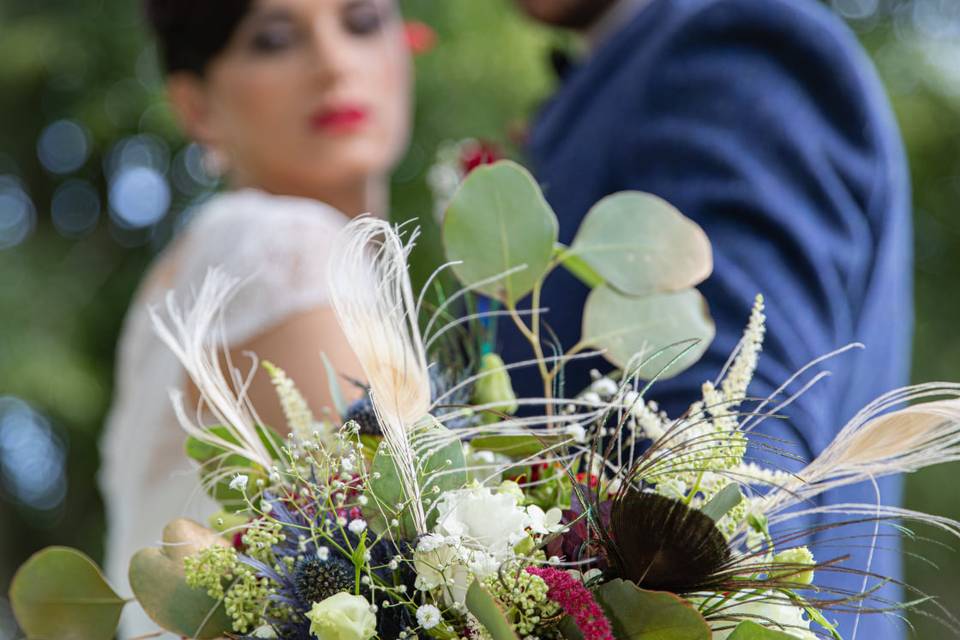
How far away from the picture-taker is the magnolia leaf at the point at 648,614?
474mm

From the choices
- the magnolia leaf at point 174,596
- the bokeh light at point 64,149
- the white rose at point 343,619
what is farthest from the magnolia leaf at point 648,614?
the bokeh light at point 64,149

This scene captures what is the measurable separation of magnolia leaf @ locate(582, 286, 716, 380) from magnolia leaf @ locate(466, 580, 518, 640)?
0.72ft

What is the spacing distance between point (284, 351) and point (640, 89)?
0.47 metres

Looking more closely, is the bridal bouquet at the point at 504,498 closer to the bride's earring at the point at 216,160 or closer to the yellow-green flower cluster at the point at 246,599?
the yellow-green flower cluster at the point at 246,599

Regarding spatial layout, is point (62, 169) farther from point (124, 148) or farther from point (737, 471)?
point (737, 471)

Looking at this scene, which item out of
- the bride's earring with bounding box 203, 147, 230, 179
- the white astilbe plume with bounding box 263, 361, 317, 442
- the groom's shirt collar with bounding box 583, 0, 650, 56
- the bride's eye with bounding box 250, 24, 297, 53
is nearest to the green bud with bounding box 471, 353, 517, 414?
the white astilbe plume with bounding box 263, 361, 317, 442

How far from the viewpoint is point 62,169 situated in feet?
15.2

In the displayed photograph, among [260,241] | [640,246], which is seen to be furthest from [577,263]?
[260,241]

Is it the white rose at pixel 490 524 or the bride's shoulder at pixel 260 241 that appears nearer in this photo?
the white rose at pixel 490 524

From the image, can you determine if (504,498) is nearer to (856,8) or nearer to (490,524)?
(490,524)

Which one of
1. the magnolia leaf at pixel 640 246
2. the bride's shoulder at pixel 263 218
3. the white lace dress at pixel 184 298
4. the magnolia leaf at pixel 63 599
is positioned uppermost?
the magnolia leaf at pixel 640 246

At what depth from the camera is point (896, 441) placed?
1.66 ft

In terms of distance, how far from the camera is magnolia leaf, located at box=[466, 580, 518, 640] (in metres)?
0.46

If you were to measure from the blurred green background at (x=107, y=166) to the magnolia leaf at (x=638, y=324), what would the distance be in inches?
128
